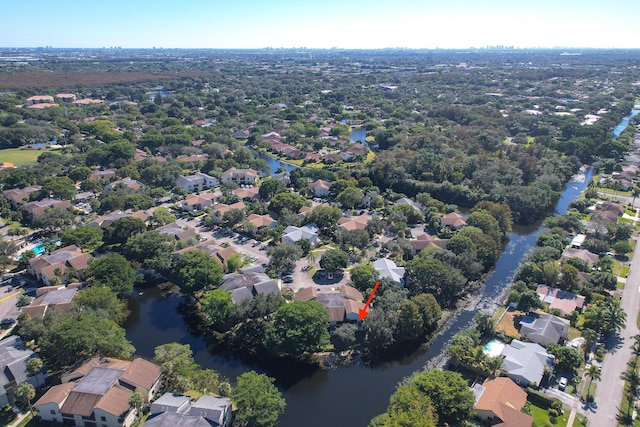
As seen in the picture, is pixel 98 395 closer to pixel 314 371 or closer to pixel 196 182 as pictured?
pixel 314 371

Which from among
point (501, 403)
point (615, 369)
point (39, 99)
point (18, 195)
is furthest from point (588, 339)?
point (39, 99)

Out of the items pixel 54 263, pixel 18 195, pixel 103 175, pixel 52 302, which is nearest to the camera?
pixel 52 302

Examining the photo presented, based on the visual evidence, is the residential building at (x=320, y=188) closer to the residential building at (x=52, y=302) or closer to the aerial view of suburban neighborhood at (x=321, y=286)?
the aerial view of suburban neighborhood at (x=321, y=286)

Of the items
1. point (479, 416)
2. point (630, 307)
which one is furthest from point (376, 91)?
point (479, 416)

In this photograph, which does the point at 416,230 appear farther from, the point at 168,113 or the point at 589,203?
the point at 168,113

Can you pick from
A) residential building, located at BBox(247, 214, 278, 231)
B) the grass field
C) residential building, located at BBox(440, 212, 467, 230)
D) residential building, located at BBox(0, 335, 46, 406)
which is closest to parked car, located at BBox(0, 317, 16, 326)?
residential building, located at BBox(0, 335, 46, 406)

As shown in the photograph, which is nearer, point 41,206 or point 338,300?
point 338,300

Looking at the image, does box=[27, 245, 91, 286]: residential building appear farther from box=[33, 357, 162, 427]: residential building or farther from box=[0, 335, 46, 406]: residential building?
box=[33, 357, 162, 427]: residential building

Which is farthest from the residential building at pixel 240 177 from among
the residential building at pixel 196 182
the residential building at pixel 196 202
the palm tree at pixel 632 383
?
the palm tree at pixel 632 383
